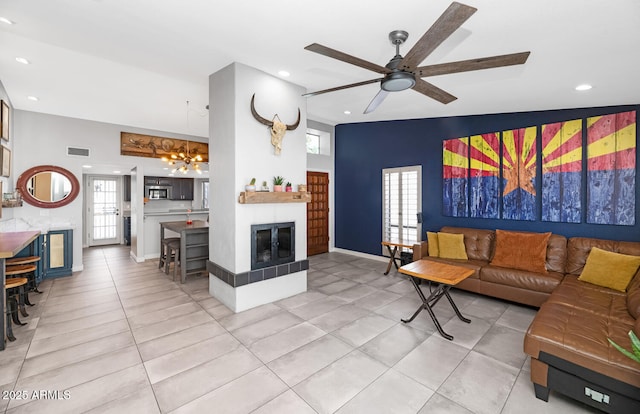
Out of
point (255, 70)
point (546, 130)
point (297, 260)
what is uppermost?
point (255, 70)

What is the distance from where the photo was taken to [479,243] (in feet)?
14.3

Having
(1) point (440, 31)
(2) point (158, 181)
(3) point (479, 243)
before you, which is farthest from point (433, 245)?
(2) point (158, 181)

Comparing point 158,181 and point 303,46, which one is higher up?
point 303,46

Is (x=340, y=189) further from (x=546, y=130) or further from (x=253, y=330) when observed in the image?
(x=253, y=330)

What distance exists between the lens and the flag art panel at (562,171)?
149 inches

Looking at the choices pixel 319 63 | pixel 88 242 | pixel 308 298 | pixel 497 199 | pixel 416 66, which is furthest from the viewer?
pixel 88 242

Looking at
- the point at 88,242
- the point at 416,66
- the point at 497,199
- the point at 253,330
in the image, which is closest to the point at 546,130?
the point at 497,199

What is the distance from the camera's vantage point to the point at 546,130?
402 cm

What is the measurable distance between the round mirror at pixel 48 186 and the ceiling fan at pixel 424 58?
556 cm

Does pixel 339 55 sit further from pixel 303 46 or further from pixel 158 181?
pixel 158 181

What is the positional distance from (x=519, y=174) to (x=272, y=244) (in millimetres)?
3854

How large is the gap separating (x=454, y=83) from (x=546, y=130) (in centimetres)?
178

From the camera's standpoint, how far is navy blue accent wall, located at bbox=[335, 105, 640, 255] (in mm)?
3869

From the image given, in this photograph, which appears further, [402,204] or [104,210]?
[104,210]
